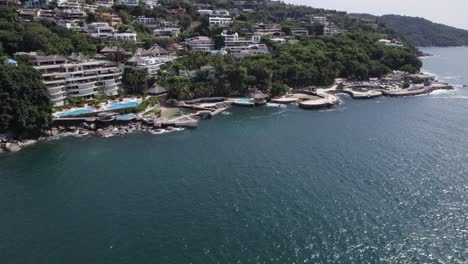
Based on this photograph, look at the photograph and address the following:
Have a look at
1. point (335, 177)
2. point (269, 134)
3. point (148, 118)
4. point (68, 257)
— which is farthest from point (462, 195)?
point (148, 118)

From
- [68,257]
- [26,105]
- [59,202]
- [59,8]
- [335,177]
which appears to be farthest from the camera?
[59,8]

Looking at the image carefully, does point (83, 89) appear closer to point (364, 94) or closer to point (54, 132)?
point (54, 132)

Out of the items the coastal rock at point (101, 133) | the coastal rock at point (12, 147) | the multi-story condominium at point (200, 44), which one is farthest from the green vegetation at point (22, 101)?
the multi-story condominium at point (200, 44)

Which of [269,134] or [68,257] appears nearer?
Result: [68,257]

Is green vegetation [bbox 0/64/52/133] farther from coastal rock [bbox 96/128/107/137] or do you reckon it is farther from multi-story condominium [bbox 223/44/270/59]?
multi-story condominium [bbox 223/44/270/59]

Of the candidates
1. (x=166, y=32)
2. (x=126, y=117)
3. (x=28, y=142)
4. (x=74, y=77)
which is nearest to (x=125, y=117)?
(x=126, y=117)

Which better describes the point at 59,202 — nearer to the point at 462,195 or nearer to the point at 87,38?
the point at 462,195

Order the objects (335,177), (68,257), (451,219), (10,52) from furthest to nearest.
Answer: (10,52) < (335,177) < (451,219) < (68,257)
